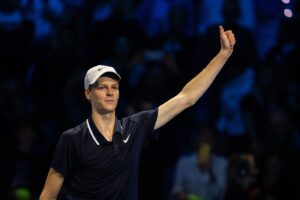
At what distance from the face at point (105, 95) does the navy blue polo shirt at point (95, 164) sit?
13 cm

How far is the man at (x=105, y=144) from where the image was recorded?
11.5 ft

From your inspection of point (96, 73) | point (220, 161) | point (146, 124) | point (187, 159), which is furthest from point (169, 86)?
point (96, 73)

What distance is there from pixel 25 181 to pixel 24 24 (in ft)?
8.12

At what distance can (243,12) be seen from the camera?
7.59 metres

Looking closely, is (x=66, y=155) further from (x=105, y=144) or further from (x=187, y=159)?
(x=187, y=159)

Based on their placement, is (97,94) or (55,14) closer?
(97,94)

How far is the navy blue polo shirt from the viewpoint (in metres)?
3.50

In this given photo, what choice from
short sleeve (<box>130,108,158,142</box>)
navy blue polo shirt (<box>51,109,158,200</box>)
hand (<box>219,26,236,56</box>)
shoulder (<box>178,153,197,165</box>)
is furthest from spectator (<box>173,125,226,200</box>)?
hand (<box>219,26,236,56</box>)

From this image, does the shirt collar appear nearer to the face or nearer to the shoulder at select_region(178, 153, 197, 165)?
the face

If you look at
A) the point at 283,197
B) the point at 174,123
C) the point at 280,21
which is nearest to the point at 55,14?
the point at 174,123

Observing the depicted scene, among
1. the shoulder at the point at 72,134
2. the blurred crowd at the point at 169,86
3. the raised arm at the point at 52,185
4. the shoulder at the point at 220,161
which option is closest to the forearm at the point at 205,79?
the shoulder at the point at 72,134

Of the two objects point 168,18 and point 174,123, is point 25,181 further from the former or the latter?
point 168,18

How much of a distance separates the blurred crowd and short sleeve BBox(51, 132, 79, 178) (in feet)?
10.3

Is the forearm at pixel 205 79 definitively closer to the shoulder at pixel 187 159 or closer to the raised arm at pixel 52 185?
the raised arm at pixel 52 185
